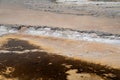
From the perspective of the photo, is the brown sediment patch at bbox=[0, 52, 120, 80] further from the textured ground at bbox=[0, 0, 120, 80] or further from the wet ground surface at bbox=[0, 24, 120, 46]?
the wet ground surface at bbox=[0, 24, 120, 46]

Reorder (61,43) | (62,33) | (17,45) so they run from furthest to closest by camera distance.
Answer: (62,33), (61,43), (17,45)

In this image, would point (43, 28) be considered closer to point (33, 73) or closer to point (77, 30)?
point (77, 30)

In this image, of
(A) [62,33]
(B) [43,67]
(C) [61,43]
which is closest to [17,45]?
(C) [61,43]

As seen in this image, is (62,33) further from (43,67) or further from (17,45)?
(43,67)

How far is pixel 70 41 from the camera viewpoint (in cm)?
930

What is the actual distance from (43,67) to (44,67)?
0.09 feet

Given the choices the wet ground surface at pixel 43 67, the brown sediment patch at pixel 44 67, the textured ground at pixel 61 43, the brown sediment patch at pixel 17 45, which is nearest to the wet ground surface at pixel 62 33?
the textured ground at pixel 61 43

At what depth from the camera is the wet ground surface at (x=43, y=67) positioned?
6.40 meters

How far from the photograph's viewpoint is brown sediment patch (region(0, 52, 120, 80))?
6.39 m

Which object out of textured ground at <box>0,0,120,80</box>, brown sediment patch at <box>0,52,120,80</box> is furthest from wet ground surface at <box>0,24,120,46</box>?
brown sediment patch at <box>0,52,120,80</box>

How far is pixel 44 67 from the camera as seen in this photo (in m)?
6.92

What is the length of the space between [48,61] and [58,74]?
979 mm

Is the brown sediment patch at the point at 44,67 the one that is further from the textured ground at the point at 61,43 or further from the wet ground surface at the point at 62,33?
the wet ground surface at the point at 62,33

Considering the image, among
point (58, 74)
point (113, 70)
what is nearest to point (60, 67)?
point (58, 74)
